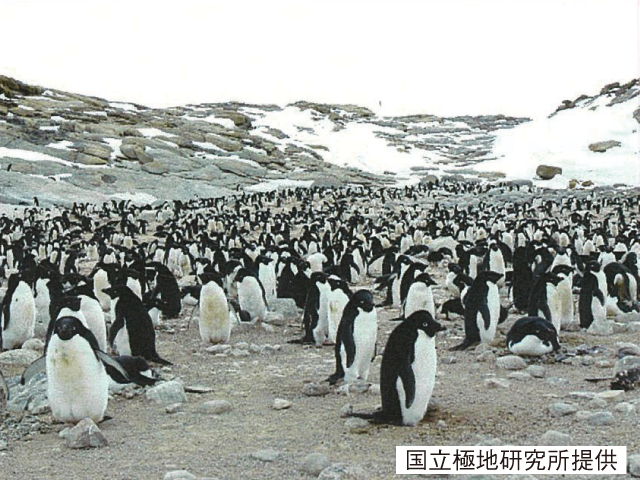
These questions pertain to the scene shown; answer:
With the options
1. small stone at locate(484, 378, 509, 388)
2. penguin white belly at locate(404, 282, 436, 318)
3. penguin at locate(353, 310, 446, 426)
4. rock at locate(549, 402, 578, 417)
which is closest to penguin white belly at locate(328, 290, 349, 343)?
penguin white belly at locate(404, 282, 436, 318)

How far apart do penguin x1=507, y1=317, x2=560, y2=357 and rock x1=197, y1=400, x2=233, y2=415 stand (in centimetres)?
314

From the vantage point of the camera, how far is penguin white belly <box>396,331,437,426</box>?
5.21 m

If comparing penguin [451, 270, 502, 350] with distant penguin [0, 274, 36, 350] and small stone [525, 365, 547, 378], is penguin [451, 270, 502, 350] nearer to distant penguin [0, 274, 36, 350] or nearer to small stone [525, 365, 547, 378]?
small stone [525, 365, 547, 378]

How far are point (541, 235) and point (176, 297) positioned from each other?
12933 mm

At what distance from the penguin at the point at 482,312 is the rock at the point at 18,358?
456cm

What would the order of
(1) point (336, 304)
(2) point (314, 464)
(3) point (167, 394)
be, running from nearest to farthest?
1. (2) point (314, 464)
2. (3) point (167, 394)
3. (1) point (336, 304)

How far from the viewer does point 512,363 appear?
23.3ft

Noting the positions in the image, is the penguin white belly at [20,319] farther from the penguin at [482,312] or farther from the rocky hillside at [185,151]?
the rocky hillside at [185,151]

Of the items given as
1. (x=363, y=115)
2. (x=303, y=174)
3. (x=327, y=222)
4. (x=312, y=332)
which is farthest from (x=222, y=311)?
(x=363, y=115)

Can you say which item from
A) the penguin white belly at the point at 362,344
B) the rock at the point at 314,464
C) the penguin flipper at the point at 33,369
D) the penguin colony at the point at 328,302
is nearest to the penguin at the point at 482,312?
the penguin colony at the point at 328,302

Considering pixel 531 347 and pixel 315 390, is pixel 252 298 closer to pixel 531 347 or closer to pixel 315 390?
pixel 315 390

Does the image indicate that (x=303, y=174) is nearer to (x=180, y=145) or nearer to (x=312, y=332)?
(x=180, y=145)

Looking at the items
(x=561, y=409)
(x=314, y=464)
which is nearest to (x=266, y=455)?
(x=314, y=464)

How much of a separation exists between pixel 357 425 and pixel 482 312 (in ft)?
10.9
